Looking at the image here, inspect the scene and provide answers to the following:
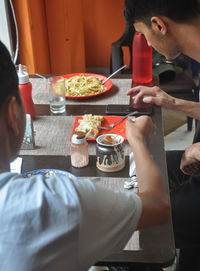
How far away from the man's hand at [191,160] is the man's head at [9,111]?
0.86m

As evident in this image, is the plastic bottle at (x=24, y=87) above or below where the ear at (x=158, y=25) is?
below

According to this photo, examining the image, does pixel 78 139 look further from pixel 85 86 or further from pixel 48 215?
pixel 85 86

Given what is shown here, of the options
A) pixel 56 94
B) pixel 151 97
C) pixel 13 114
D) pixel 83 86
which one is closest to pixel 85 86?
pixel 83 86

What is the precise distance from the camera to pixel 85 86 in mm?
1718

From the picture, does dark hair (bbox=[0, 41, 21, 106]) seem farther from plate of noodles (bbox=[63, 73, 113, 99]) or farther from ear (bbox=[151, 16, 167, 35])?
plate of noodles (bbox=[63, 73, 113, 99])

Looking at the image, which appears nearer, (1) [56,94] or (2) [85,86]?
(1) [56,94]

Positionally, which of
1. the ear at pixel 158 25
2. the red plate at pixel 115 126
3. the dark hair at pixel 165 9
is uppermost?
the dark hair at pixel 165 9

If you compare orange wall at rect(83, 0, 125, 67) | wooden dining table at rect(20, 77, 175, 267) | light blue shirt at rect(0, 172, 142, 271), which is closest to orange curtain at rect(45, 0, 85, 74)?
orange wall at rect(83, 0, 125, 67)

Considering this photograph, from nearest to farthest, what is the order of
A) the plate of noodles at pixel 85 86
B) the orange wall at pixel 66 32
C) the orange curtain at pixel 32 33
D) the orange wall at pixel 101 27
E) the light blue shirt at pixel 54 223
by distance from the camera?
the light blue shirt at pixel 54 223, the plate of noodles at pixel 85 86, the orange curtain at pixel 32 33, the orange wall at pixel 66 32, the orange wall at pixel 101 27

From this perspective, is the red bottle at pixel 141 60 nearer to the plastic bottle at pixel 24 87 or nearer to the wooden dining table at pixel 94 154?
the wooden dining table at pixel 94 154

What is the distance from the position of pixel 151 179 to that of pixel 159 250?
0.17 metres

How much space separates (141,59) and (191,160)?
59 cm

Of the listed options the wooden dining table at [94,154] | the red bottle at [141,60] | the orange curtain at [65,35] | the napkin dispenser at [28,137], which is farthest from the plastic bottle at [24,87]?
the orange curtain at [65,35]

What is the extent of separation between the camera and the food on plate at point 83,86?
5.49 ft
